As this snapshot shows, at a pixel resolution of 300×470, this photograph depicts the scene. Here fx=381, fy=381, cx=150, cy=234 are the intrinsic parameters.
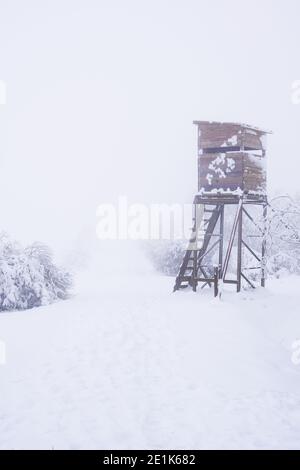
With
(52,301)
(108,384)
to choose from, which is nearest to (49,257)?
(52,301)

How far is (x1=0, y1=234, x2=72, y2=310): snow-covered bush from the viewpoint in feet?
47.2

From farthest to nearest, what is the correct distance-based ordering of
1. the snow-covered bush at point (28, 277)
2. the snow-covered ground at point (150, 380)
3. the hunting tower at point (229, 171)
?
1. the hunting tower at point (229, 171)
2. the snow-covered bush at point (28, 277)
3. the snow-covered ground at point (150, 380)

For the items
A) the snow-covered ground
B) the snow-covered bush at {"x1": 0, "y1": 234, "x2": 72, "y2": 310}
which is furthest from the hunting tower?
the snow-covered bush at {"x1": 0, "y1": 234, "x2": 72, "y2": 310}

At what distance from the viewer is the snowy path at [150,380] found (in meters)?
5.11

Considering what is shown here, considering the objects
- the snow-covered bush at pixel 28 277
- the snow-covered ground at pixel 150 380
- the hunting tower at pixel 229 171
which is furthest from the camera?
the hunting tower at pixel 229 171

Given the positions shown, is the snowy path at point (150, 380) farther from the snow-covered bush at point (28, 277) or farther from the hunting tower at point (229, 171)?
the hunting tower at point (229, 171)

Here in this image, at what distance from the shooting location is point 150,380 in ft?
22.6

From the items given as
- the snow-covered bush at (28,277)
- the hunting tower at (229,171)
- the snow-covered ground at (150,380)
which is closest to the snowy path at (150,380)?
the snow-covered ground at (150,380)

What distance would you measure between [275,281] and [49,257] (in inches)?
524

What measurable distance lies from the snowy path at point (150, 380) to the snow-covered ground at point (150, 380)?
19 mm

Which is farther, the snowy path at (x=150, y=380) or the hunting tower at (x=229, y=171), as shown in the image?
the hunting tower at (x=229, y=171)

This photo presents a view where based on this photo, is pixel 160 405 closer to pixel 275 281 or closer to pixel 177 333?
pixel 177 333

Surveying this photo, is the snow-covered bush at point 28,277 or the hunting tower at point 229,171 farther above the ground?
the hunting tower at point 229,171
